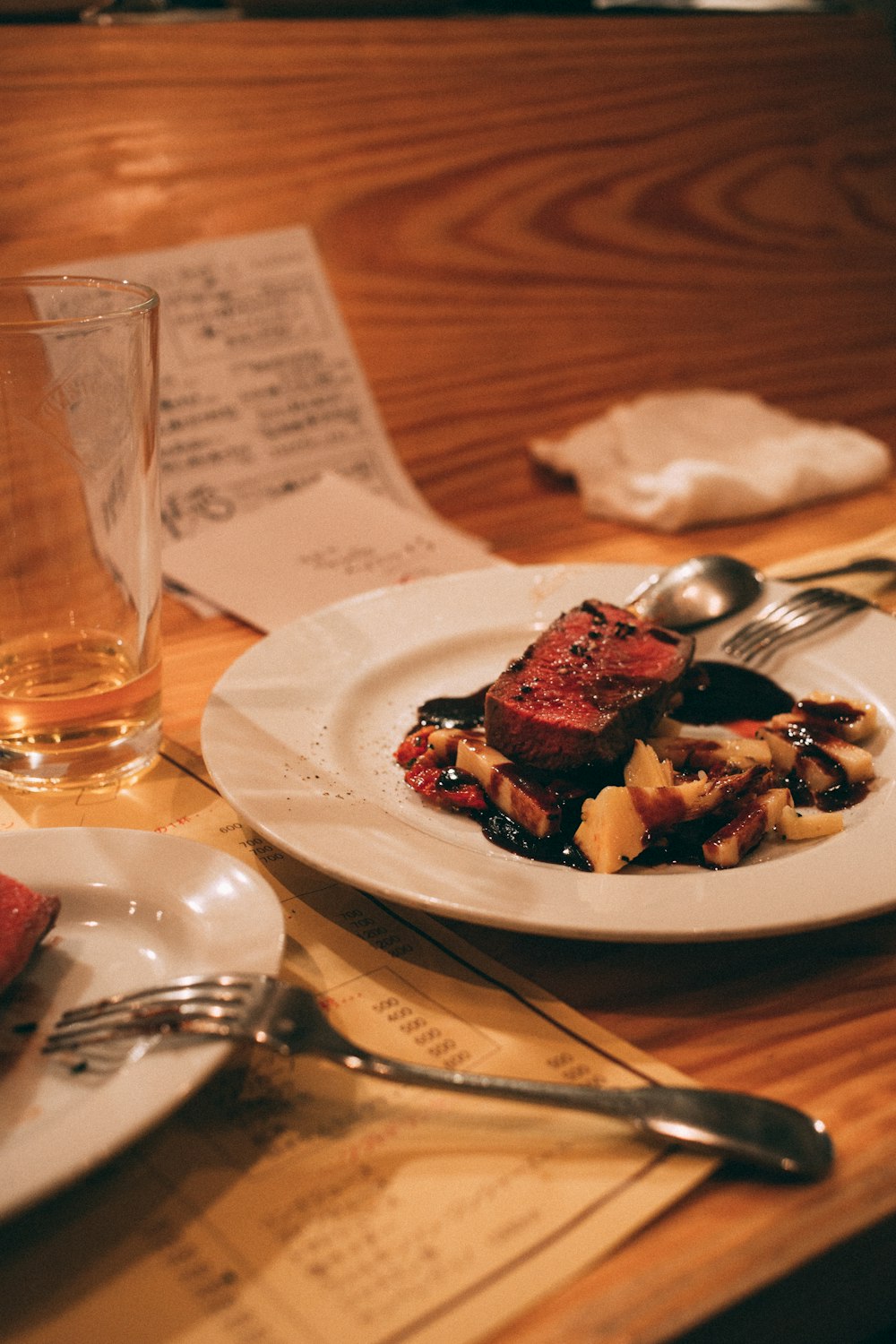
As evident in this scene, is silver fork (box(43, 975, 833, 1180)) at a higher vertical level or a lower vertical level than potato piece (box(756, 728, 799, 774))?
higher

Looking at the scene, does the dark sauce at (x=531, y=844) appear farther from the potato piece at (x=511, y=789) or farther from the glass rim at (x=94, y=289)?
the glass rim at (x=94, y=289)

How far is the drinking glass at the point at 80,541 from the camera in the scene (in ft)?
2.24

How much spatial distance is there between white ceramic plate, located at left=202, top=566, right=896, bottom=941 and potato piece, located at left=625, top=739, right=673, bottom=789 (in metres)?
0.08

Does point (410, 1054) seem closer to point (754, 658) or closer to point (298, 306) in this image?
point (754, 658)

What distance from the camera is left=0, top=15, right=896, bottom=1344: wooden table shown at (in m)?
1.14

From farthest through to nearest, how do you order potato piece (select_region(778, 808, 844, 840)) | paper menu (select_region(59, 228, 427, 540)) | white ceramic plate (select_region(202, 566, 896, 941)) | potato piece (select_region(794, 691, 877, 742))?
paper menu (select_region(59, 228, 427, 540)) → potato piece (select_region(794, 691, 877, 742)) → potato piece (select_region(778, 808, 844, 840)) → white ceramic plate (select_region(202, 566, 896, 941))

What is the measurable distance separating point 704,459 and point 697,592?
19.1 inches

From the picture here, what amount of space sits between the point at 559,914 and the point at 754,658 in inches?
16.9

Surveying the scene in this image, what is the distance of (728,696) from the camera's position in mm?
853

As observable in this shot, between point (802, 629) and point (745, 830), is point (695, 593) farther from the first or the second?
point (745, 830)

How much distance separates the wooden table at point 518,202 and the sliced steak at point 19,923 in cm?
31

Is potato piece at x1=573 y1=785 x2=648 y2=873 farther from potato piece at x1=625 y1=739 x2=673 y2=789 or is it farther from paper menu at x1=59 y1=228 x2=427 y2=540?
paper menu at x1=59 y1=228 x2=427 y2=540

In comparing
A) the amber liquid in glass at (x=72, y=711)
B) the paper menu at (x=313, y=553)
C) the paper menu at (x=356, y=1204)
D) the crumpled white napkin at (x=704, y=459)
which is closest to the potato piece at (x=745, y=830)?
the paper menu at (x=356, y=1204)

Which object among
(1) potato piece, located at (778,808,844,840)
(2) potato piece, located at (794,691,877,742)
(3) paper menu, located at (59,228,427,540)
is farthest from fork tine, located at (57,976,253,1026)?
(3) paper menu, located at (59,228,427,540)
